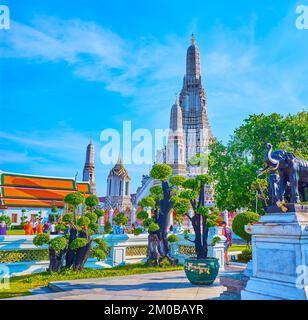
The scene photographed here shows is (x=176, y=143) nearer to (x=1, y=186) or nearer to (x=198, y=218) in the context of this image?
(x=1, y=186)

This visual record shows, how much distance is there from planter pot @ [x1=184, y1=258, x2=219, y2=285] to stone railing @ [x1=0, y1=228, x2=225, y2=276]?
3386mm

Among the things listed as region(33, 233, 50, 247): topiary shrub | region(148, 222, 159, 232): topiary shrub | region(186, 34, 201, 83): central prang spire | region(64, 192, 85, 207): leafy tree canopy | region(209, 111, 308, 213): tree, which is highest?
region(186, 34, 201, 83): central prang spire

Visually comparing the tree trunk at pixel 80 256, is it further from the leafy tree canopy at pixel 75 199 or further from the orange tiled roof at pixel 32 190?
the orange tiled roof at pixel 32 190

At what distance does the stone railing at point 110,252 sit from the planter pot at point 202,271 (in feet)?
11.1

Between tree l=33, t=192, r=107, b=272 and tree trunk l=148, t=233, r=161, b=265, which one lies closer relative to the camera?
tree l=33, t=192, r=107, b=272

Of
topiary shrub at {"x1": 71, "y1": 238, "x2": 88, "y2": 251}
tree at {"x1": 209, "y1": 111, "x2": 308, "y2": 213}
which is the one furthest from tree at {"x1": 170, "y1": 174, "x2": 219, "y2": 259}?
tree at {"x1": 209, "y1": 111, "x2": 308, "y2": 213}

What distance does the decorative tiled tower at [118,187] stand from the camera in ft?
184

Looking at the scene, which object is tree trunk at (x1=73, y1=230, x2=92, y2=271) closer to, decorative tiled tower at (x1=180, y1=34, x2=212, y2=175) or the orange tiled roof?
the orange tiled roof

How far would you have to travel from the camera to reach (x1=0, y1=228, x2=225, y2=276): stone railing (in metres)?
10.7

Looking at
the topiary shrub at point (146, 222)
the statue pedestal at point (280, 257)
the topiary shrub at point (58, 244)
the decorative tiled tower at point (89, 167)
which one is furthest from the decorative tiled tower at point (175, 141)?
the statue pedestal at point (280, 257)

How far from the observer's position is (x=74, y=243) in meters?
10.2
